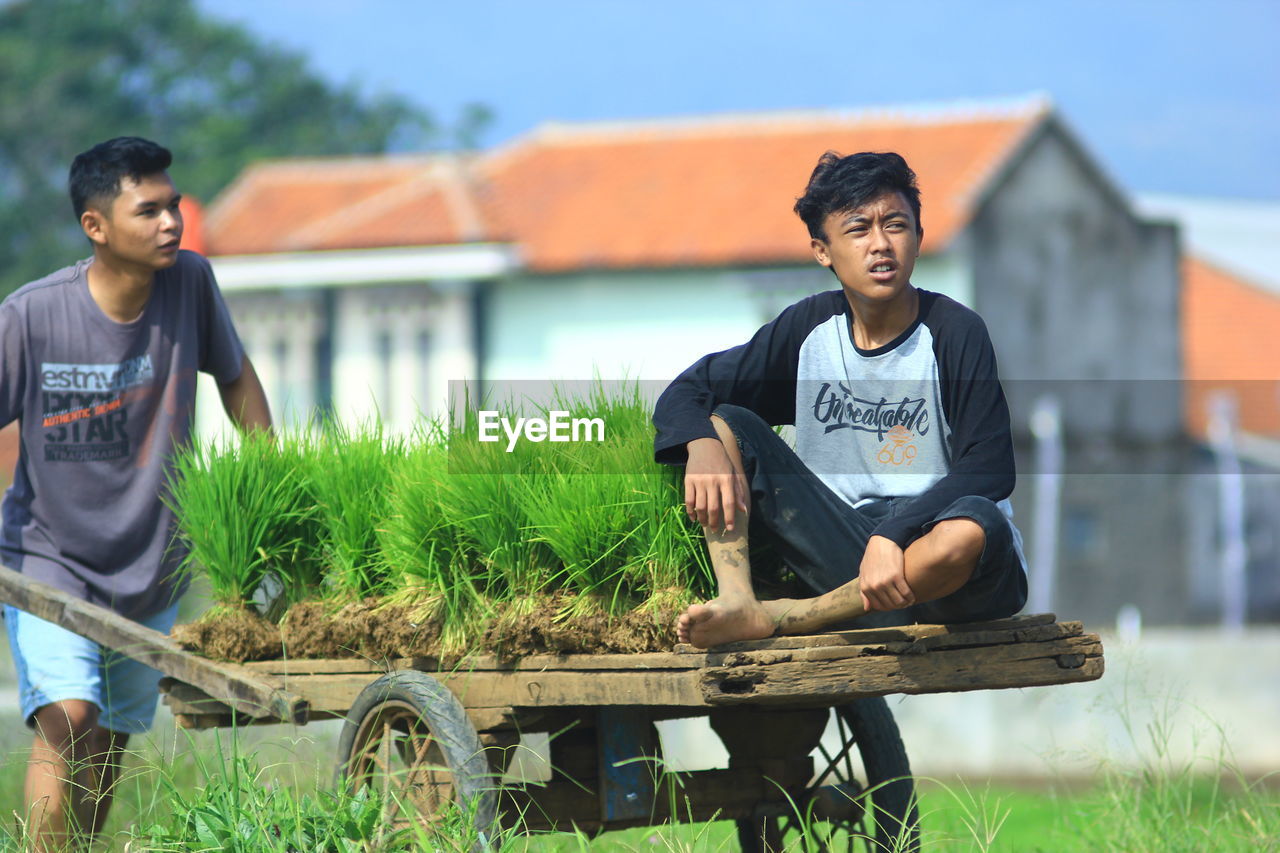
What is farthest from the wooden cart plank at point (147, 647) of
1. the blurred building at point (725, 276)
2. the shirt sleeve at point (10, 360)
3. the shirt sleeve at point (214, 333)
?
the blurred building at point (725, 276)

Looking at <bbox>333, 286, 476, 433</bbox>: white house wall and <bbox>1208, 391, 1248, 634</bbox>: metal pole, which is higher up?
<bbox>333, 286, 476, 433</bbox>: white house wall

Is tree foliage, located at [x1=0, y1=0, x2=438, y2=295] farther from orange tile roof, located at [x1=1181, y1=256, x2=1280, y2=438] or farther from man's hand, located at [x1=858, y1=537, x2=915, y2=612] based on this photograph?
man's hand, located at [x1=858, y1=537, x2=915, y2=612]

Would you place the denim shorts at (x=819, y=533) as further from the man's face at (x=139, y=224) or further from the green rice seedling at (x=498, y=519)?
the man's face at (x=139, y=224)

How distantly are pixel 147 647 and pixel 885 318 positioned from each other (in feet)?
6.91

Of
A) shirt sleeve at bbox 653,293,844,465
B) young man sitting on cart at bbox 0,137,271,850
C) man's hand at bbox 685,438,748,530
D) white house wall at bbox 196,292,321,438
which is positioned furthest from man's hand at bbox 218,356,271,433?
white house wall at bbox 196,292,321,438

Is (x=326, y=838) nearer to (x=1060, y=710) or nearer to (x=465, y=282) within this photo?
(x=1060, y=710)

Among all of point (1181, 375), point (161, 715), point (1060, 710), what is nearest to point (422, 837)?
point (161, 715)

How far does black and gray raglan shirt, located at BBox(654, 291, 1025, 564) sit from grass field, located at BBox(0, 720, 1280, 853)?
0.87 metres

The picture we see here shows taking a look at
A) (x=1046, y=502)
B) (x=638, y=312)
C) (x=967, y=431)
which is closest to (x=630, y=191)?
(x=638, y=312)

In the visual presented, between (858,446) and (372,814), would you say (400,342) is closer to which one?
(372,814)

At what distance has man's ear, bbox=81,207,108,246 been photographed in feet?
15.0

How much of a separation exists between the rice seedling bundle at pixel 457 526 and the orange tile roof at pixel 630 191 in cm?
1922

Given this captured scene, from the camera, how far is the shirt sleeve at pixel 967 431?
3.37 meters

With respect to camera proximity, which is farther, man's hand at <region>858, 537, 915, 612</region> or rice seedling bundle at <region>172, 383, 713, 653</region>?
rice seedling bundle at <region>172, 383, 713, 653</region>
